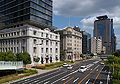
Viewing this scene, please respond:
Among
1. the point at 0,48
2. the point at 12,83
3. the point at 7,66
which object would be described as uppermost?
the point at 0,48

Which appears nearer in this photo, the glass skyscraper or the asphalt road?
the asphalt road

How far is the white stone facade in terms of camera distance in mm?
63969

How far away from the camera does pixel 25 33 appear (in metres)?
64.1

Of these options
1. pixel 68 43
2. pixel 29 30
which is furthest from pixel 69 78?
pixel 68 43

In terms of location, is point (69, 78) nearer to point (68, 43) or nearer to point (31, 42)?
point (31, 42)

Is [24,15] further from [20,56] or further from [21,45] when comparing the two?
[20,56]

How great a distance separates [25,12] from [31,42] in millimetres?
21489

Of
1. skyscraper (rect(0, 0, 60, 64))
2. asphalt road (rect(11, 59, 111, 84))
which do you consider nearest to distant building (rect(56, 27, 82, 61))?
skyscraper (rect(0, 0, 60, 64))

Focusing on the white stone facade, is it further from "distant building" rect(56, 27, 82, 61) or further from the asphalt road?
the asphalt road

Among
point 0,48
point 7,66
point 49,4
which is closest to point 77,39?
point 49,4

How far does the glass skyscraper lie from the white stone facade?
24.1ft

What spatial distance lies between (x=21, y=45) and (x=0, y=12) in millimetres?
39720

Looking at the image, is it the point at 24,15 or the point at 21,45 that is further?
the point at 24,15

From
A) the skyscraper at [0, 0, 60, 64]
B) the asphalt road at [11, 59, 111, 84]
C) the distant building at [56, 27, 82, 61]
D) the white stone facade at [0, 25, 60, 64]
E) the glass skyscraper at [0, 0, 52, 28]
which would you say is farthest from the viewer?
the distant building at [56, 27, 82, 61]
